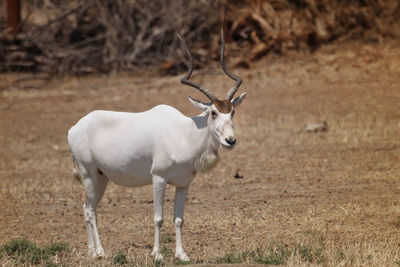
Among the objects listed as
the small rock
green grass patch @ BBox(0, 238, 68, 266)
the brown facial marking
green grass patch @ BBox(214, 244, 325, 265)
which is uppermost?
the brown facial marking

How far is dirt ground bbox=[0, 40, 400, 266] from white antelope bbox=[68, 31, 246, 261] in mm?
692

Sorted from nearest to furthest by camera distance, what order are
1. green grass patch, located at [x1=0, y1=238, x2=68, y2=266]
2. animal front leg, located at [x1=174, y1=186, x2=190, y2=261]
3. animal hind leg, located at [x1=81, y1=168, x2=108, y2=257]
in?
green grass patch, located at [x1=0, y1=238, x2=68, y2=266]
animal front leg, located at [x1=174, y1=186, x2=190, y2=261]
animal hind leg, located at [x1=81, y1=168, x2=108, y2=257]

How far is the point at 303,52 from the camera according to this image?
20312mm

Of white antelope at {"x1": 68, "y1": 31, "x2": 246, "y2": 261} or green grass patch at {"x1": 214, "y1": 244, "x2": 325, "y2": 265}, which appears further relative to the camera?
white antelope at {"x1": 68, "y1": 31, "x2": 246, "y2": 261}

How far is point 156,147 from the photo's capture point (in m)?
7.07

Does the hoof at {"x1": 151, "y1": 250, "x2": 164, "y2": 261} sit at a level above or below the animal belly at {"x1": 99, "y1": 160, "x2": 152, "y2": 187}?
below

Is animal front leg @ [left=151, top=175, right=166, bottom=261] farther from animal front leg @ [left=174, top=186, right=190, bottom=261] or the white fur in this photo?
animal front leg @ [left=174, top=186, right=190, bottom=261]

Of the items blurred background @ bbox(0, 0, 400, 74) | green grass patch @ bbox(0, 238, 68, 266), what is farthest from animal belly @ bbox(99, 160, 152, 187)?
blurred background @ bbox(0, 0, 400, 74)

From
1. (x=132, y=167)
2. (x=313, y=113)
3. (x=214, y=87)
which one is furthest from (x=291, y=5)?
(x=132, y=167)

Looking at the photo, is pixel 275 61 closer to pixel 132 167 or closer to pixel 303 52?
pixel 303 52

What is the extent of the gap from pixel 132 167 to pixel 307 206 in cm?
310

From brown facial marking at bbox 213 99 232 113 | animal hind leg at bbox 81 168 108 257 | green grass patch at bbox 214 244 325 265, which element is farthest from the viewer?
animal hind leg at bbox 81 168 108 257

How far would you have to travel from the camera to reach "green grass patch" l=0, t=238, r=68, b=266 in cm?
693

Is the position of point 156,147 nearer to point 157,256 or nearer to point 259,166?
point 157,256
